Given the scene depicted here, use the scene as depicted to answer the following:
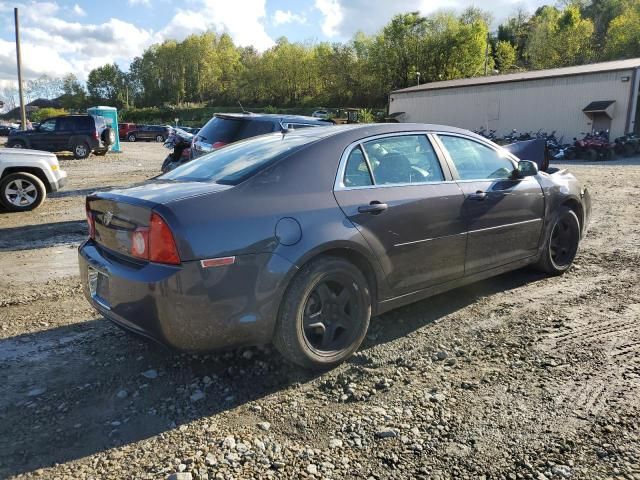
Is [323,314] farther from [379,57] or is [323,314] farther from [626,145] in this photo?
[379,57]

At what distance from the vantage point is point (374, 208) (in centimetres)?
343

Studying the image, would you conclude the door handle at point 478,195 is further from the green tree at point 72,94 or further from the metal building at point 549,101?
the green tree at point 72,94

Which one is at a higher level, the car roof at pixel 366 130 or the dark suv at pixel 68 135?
the car roof at pixel 366 130

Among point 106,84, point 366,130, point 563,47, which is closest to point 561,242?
point 366,130

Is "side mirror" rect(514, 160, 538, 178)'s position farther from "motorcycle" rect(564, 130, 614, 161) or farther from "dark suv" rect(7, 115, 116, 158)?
"dark suv" rect(7, 115, 116, 158)

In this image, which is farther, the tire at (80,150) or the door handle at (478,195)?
the tire at (80,150)

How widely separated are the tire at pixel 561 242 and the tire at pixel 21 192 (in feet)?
28.1

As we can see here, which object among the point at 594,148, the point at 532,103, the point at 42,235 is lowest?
the point at 42,235

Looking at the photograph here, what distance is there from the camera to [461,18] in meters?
75.9

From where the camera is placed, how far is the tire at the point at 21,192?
355 inches

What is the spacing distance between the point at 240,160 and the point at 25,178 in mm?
7314

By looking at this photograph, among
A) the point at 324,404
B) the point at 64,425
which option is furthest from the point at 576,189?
the point at 64,425

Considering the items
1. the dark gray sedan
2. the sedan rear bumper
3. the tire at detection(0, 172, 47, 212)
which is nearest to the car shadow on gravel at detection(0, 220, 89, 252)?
the tire at detection(0, 172, 47, 212)

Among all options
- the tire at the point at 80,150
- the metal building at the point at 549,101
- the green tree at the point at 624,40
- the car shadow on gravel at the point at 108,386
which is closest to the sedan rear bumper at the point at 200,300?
the car shadow on gravel at the point at 108,386
